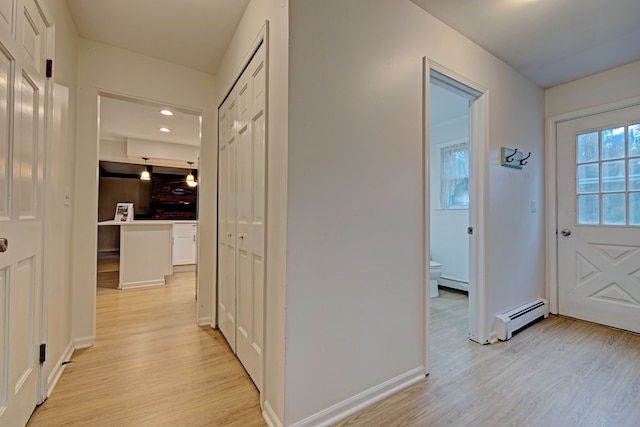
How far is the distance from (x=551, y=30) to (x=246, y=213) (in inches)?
99.0

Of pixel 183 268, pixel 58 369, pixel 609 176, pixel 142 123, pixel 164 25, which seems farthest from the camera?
pixel 183 268

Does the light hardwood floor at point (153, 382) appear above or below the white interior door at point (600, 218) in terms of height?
below

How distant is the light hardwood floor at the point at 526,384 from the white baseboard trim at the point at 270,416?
0.32m

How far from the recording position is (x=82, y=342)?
2.14 m

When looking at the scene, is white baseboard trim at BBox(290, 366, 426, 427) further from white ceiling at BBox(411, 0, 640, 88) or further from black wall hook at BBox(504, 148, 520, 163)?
white ceiling at BBox(411, 0, 640, 88)

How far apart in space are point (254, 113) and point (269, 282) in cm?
100

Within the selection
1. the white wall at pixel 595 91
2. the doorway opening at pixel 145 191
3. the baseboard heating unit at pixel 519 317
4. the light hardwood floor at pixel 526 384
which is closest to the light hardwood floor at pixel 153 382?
the light hardwood floor at pixel 526 384

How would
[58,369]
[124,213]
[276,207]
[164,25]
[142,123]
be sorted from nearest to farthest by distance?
1. [276,207]
2. [58,369]
3. [164,25]
4. [142,123]
5. [124,213]

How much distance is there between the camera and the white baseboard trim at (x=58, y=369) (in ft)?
5.28

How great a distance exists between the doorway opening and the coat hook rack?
9.55ft

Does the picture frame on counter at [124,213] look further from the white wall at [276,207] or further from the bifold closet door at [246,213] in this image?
the white wall at [276,207]

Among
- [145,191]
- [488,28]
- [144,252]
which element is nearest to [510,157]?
[488,28]

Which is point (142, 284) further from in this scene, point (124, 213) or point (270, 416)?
point (270, 416)

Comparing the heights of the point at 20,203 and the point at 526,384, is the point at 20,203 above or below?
above
